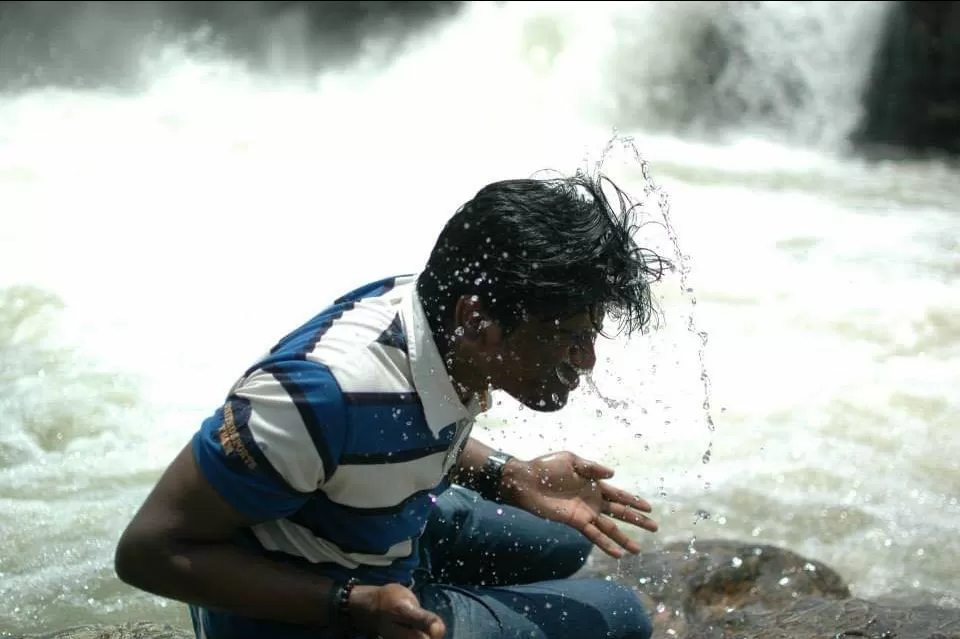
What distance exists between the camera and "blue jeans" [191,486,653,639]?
7.32 feet

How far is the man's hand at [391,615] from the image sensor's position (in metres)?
1.90

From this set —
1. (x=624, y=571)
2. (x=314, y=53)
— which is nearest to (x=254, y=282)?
(x=624, y=571)

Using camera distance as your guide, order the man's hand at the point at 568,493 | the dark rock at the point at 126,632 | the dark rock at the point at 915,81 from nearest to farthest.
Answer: the man's hand at the point at 568,493
the dark rock at the point at 126,632
the dark rock at the point at 915,81

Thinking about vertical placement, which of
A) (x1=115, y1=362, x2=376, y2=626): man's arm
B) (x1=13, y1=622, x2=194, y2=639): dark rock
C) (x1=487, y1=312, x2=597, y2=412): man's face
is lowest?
(x1=13, y1=622, x2=194, y2=639): dark rock

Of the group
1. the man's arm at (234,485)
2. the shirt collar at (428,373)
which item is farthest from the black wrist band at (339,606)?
the shirt collar at (428,373)

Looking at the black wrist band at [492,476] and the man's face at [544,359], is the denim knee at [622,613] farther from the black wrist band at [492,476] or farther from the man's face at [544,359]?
the man's face at [544,359]

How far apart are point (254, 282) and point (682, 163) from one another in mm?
5523

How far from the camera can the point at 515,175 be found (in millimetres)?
10172

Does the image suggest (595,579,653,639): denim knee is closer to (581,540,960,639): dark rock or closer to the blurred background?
the blurred background

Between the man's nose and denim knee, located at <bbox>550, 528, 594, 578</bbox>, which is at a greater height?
the man's nose

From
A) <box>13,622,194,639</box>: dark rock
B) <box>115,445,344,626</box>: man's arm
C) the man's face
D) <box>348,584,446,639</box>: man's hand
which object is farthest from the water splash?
<box>13,622,194,639</box>: dark rock

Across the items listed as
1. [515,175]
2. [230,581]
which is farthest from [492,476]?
[515,175]

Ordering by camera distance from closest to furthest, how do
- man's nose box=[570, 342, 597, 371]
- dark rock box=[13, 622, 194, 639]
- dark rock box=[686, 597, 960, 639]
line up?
man's nose box=[570, 342, 597, 371] → dark rock box=[686, 597, 960, 639] → dark rock box=[13, 622, 194, 639]

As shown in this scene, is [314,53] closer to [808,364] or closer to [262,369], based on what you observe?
[808,364]
